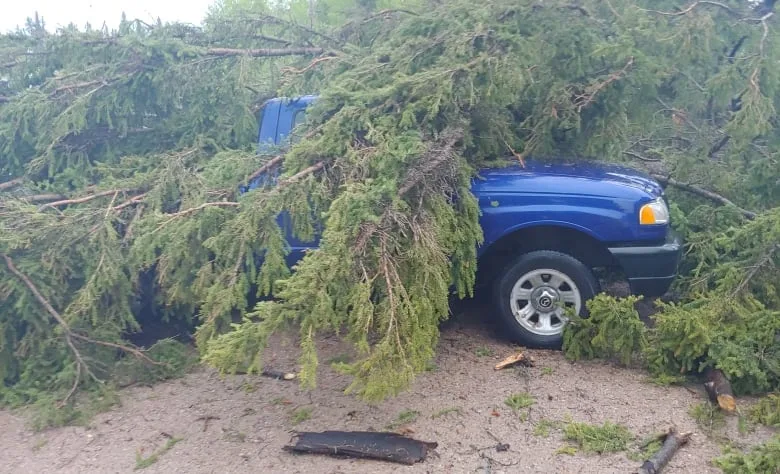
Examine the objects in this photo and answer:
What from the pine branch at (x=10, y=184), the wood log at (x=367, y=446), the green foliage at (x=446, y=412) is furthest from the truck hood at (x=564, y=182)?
the pine branch at (x=10, y=184)

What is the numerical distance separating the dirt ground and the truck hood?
3.98 ft

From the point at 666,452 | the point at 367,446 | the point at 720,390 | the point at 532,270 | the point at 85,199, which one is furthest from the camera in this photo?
the point at 85,199

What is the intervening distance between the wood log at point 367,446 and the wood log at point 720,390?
178 centimetres

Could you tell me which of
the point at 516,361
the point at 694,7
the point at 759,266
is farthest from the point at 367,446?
the point at 694,7

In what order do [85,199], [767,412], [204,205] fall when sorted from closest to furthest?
[767,412]
[204,205]
[85,199]

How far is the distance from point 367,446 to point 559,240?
2.30 meters

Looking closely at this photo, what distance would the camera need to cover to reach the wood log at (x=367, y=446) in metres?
4.17

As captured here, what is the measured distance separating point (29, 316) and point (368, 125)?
2.66 m

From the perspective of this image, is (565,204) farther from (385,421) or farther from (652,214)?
(385,421)

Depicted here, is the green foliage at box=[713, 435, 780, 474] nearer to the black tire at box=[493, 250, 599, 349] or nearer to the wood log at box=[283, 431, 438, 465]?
the wood log at box=[283, 431, 438, 465]

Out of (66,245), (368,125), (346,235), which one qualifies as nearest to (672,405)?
(346,235)

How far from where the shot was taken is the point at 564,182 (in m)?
5.46

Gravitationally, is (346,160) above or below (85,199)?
above

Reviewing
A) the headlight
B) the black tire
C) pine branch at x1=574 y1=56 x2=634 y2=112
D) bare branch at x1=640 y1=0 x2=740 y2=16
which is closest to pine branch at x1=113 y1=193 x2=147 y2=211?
the black tire
